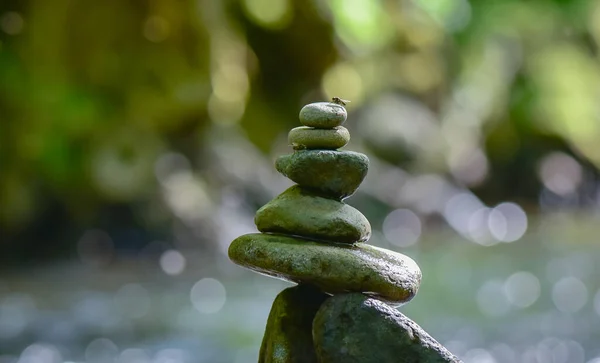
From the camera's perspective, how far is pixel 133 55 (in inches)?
348

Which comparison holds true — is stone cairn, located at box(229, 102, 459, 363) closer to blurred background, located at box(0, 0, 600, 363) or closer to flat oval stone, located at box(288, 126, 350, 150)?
flat oval stone, located at box(288, 126, 350, 150)

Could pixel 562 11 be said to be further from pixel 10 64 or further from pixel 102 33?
pixel 10 64

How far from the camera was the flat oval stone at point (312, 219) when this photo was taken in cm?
262

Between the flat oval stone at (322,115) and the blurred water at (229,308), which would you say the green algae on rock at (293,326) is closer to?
the flat oval stone at (322,115)

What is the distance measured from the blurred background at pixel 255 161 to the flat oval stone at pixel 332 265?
10.1 feet

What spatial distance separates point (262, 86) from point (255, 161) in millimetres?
1682

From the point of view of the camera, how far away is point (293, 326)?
267 centimetres

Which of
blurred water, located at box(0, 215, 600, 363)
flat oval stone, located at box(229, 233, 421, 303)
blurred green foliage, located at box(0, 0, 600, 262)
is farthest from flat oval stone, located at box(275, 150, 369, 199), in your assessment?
blurred green foliage, located at box(0, 0, 600, 262)

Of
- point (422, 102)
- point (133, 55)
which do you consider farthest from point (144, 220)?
point (422, 102)

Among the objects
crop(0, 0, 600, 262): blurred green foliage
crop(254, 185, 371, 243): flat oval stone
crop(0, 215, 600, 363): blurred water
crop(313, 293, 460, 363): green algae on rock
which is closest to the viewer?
crop(313, 293, 460, 363): green algae on rock

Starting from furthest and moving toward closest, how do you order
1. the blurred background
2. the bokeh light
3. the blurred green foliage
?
the blurred green foliage → the bokeh light → the blurred background

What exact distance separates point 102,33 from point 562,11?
8.20 metres

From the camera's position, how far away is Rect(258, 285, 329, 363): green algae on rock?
2.62m

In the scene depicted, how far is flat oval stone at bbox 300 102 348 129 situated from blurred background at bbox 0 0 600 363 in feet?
10.6
